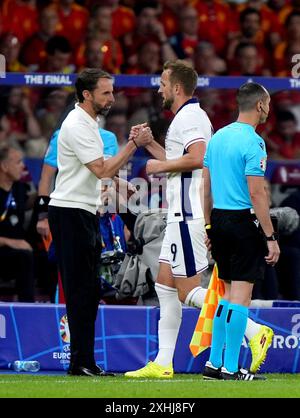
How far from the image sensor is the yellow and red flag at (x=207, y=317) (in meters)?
8.50

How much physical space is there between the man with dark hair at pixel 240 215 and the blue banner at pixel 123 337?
40.2 inches

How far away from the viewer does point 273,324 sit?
30.2 feet

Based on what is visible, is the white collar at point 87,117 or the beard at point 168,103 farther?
the beard at point 168,103

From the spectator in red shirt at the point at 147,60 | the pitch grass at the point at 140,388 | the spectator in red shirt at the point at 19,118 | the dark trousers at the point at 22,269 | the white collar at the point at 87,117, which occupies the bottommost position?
the pitch grass at the point at 140,388

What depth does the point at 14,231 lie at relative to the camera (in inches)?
451

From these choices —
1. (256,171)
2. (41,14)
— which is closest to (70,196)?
(256,171)

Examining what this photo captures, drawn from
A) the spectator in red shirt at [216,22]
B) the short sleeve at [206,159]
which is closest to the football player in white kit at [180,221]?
the short sleeve at [206,159]

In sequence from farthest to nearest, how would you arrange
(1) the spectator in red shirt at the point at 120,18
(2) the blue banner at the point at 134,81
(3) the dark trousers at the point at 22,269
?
(1) the spectator in red shirt at the point at 120,18
(2) the blue banner at the point at 134,81
(3) the dark trousers at the point at 22,269

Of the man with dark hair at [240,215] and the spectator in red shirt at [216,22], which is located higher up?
the spectator in red shirt at [216,22]

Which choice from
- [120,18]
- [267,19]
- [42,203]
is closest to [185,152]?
[42,203]

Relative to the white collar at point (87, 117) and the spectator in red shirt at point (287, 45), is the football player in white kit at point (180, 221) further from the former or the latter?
the spectator in red shirt at point (287, 45)

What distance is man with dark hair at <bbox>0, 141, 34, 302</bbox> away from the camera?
445 inches

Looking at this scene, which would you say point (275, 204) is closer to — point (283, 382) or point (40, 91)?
point (40, 91)

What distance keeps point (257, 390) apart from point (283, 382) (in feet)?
2.72
